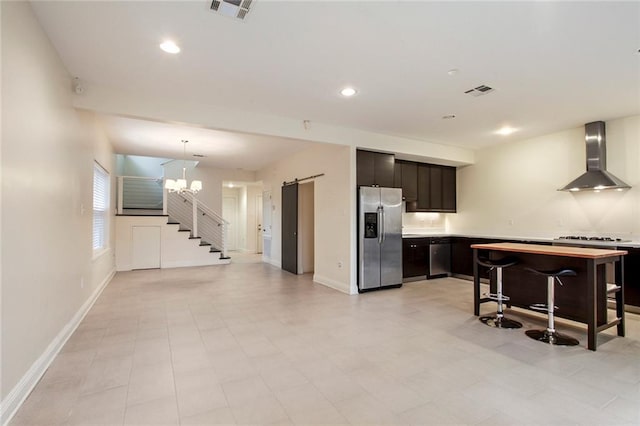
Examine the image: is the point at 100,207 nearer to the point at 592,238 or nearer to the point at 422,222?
the point at 422,222

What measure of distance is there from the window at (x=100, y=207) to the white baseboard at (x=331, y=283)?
3.91m

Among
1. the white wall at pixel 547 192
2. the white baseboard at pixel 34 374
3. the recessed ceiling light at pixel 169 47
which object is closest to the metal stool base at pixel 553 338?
the white wall at pixel 547 192

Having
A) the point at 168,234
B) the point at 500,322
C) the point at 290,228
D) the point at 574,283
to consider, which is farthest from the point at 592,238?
the point at 168,234

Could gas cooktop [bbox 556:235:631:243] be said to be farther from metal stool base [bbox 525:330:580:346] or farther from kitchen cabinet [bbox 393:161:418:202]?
kitchen cabinet [bbox 393:161:418:202]

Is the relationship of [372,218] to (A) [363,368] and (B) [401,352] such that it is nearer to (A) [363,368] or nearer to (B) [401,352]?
(B) [401,352]

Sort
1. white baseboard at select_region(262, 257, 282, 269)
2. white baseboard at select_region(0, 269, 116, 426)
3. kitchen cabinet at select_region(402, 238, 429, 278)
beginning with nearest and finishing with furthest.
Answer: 1. white baseboard at select_region(0, 269, 116, 426)
2. kitchen cabinet at select_region(402, 238, 429, 278)
3. white baseboard at select_region(262, 257, 282, 269)

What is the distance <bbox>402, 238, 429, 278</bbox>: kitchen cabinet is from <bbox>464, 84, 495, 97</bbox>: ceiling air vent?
3.11m

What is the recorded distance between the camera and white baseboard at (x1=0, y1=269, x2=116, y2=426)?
1.99m

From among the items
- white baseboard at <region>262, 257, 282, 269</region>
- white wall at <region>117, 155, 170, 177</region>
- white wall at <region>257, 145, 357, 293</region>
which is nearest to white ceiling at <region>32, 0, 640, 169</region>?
white wall at <region>257, 145, 357, 293</region>

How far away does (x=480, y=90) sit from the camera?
376 centimetres

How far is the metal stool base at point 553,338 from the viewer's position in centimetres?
320

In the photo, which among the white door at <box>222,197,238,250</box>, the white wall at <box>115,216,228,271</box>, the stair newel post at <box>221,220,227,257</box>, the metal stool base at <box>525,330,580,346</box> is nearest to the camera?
the metal stool base at <box>525,330,580,346</box>

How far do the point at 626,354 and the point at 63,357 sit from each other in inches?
206

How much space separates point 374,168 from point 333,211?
3.57 feet
